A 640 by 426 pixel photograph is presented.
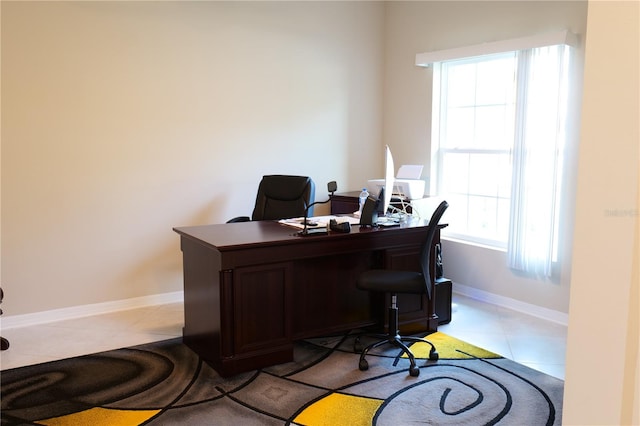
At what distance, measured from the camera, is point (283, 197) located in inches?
178

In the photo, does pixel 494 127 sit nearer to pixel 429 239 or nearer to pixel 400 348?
pixel 429 239

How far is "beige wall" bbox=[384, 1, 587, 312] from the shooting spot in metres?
4.10

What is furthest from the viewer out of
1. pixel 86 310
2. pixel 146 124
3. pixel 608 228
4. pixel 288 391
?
pixel 146 124

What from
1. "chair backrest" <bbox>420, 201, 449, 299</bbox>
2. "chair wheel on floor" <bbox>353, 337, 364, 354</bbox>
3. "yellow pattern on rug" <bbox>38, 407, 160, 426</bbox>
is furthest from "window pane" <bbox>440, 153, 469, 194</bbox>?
"yellow pattern on rug" <bbox>38, 407, 160, 426</bbox>

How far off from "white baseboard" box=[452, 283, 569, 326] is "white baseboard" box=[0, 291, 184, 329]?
2.51 meters

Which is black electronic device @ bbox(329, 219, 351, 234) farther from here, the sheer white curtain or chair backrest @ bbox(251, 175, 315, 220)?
the sheer white curtain

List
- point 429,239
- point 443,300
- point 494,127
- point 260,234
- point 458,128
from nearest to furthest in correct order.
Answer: point 429,239, point 260,234, point 443,300, point 494,127, point 458,128

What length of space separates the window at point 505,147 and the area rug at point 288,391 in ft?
4.00

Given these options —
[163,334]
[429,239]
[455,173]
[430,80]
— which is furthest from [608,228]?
[430,80]

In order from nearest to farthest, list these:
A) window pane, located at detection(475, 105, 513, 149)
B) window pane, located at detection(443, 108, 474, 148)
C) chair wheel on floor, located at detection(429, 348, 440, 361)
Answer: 1. chair wheel on floor, located at detection(429, 348, 440, 361)
2. window pane, located at detection(475, 105, 513, 149)
3. window pane, located at detection(443, 108, 474, 148)

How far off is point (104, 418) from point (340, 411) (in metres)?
1.17

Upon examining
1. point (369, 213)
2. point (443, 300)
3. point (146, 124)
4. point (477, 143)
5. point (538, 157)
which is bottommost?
point (443, 300)

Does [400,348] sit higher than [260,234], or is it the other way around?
[260,234]

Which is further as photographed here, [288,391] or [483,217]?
[483,217]
